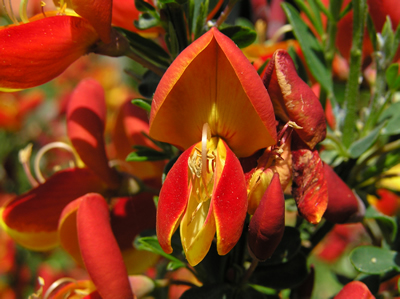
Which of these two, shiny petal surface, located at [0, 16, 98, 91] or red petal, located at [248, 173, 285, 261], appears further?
shiny petal surface, located at [0, 16, 98, 91]

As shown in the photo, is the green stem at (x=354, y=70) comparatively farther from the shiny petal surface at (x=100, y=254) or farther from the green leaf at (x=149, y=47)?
the shiny petal surface at (x=100, y=254)

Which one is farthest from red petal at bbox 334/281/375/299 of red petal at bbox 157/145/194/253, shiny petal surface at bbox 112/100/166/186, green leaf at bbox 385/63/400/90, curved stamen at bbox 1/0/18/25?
curved stamen at bbox 1/0/18/25

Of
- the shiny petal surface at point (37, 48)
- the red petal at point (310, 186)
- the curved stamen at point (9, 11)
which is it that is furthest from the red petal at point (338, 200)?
the curved stamen at point (9, 11)

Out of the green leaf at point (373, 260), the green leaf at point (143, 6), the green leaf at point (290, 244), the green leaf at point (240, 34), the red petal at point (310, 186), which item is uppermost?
the green leaf at point (143, 6)

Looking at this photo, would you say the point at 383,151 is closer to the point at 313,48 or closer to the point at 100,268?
the point at 313,48

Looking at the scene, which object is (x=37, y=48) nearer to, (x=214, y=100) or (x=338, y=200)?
(x=214, y=100)

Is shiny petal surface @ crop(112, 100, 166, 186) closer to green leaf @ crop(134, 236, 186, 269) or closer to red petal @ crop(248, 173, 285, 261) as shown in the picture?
green leaf @ crop(134, 236, 186, 269)

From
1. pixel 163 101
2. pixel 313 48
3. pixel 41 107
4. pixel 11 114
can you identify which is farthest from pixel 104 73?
pixel 163 101

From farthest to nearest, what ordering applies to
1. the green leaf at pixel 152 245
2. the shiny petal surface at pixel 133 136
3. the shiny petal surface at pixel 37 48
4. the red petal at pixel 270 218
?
1. the shiny petal surface at pixel 133 136
2. the green leaf at pixel 152 245
3. the shiny petal surface at pixel 37 48
4. the red petal at pixel 270 218
